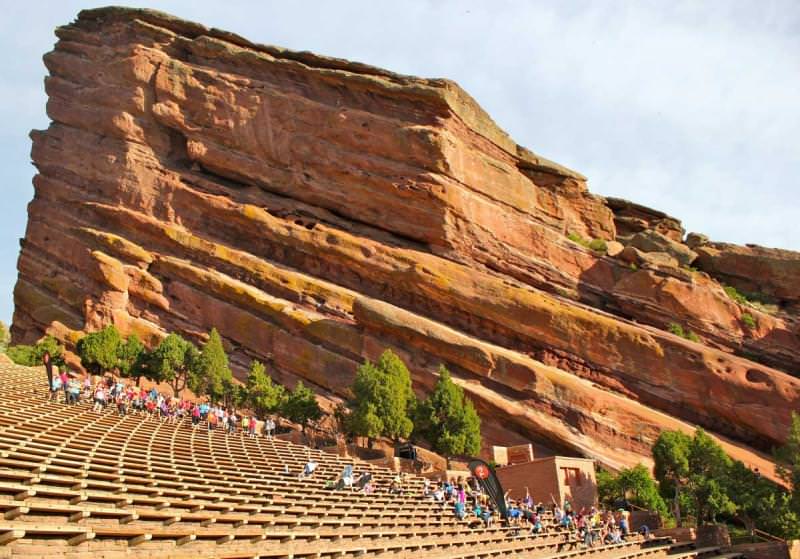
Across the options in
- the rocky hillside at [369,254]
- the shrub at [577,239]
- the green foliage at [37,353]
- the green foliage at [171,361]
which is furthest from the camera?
the shrub at [577,239]

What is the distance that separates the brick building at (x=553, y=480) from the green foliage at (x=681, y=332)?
16963 millimetres

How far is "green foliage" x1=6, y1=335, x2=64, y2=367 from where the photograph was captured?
153 feet

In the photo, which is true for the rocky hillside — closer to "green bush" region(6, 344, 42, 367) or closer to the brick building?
"green bush" region(6, 344, 42, 367)

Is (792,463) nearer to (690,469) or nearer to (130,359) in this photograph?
(690,469)

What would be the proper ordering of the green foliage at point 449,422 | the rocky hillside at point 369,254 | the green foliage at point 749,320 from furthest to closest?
the green foliage at point 749,320 → the rocky hillside at point 369,254 → the green foliage at point 449,422

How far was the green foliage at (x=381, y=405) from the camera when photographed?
1574 inches

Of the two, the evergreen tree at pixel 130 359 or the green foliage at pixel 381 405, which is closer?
the green foliage at pixel 381 405

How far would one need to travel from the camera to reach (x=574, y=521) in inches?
1233

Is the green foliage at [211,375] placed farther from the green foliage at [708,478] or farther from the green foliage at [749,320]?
the green foliage at [749,320]

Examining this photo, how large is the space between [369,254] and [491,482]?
27267mm

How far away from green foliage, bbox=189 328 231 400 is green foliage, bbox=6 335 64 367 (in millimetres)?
9117

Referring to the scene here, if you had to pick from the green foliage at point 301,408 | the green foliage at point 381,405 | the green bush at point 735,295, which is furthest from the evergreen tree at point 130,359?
the green bush at point 735,295

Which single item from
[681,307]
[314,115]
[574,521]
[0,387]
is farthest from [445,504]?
[314,115]

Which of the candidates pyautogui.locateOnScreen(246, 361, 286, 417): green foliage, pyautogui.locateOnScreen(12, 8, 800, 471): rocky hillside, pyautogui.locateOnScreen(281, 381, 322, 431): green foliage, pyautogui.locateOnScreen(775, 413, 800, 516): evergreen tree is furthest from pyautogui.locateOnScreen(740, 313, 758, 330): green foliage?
pyautogui.locateOnScreen(246, 361, 286, 417): green foliage
